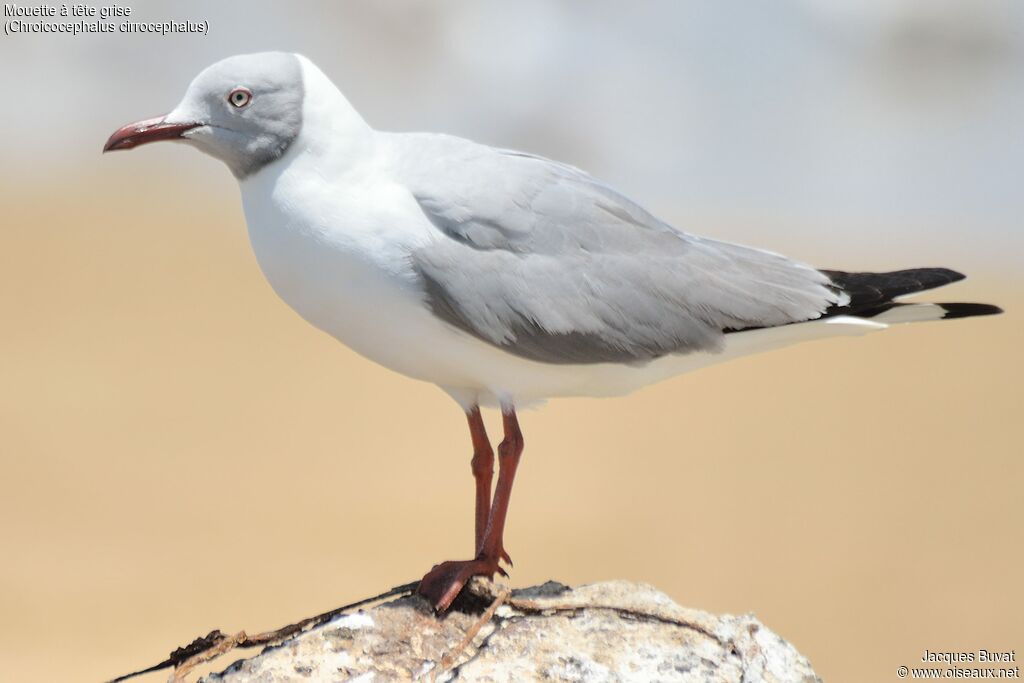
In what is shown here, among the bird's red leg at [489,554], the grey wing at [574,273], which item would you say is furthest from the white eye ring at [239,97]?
the bird's red leg at [489,554]

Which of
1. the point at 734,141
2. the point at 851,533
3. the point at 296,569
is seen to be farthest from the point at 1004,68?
the point at 296,569

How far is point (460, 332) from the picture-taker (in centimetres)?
516

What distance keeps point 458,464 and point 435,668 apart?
9.08 m

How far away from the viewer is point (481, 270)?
17.0 feet

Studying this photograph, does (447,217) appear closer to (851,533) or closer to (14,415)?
(851,533)

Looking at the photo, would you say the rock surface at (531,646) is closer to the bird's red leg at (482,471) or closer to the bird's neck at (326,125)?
the bird's red leg at (482,471)

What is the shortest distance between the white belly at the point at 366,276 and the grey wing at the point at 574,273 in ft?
0.24

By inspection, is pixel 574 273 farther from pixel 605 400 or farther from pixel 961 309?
pixel 605 400

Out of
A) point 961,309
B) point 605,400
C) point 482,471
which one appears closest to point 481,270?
point 482,471

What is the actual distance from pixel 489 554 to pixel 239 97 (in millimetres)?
1920

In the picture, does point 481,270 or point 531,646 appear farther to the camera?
point 481,270

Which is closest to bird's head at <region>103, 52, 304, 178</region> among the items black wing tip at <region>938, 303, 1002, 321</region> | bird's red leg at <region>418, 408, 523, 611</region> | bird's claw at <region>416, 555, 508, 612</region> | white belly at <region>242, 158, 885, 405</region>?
white belly at <region>242, 158, 885, 405</region>

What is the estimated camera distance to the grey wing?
16.9 feet

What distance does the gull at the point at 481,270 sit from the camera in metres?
5.04
